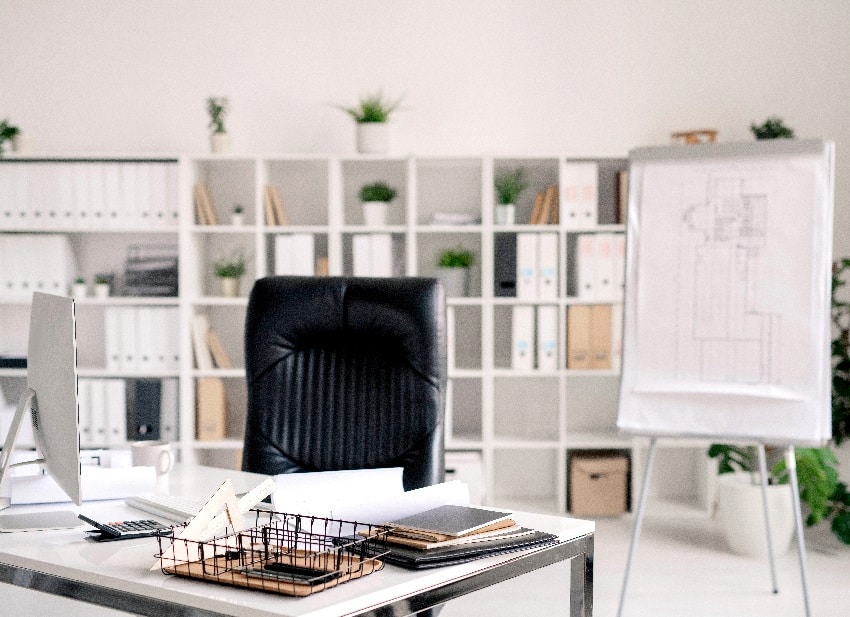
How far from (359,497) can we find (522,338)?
301 centimetres

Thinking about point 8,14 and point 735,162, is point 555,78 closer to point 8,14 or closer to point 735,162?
point 735,162

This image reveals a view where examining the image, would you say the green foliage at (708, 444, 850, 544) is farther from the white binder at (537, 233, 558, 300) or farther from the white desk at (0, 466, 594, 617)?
the white desk at (0, 466, 594, 617)

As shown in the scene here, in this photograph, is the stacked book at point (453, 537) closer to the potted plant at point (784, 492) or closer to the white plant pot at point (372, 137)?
the potted plant at point (784, 492)

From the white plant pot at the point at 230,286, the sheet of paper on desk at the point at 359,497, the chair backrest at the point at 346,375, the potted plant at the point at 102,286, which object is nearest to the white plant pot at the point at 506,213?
the white plant pot at the point at 230,286

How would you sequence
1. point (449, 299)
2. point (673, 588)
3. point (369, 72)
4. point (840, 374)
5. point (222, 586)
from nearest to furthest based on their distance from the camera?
point (222, 586)
point (673, 588)
point (840, 374)
point (449, 299)
point (369, 72)

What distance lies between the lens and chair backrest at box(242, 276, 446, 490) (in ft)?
7.86

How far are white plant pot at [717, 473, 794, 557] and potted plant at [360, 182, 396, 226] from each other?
2.01 meters

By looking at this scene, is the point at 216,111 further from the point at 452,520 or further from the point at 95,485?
the point at 452,520

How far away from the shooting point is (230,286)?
15.1 ft

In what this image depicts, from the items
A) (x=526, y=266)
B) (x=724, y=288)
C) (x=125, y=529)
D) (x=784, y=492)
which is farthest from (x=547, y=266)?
(x=125, y=529)

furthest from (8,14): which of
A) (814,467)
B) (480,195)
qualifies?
(814,467)

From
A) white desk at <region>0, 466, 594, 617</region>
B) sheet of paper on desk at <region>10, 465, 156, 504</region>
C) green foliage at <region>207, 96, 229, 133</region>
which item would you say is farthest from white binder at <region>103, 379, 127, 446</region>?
white desk at <region>0, 466, 594, 617</region>

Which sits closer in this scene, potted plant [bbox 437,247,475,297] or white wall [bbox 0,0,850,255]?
potted plant [bbox 437,247,475,297]

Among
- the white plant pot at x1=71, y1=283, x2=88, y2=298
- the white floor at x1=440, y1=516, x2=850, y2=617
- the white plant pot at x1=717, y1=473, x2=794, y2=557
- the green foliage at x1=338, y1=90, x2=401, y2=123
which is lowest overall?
the white floor at x1=440, y1=516, x2=850, y2=617
